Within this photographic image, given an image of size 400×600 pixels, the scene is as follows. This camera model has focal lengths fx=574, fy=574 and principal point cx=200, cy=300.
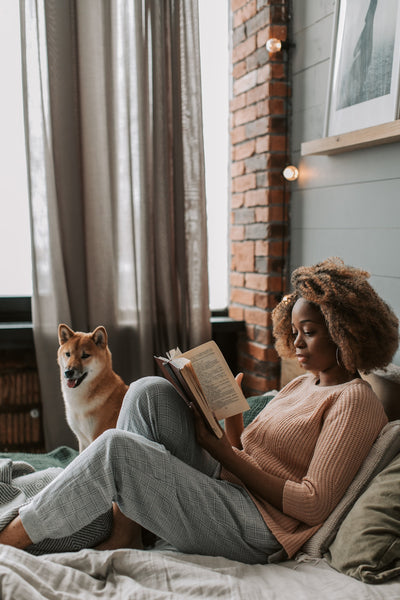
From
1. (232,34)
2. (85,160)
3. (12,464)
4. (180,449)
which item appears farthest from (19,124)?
(180,449)

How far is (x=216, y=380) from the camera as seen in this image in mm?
1500

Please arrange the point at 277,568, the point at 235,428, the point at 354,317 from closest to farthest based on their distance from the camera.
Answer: the point at 277,568 < the point at 354,317 < the point at 235,428

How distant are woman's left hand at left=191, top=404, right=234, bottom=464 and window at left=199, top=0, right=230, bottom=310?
1605mm

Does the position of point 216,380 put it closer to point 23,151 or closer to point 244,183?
point 244,183

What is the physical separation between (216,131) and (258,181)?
474mm

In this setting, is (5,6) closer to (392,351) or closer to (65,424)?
(65,424)

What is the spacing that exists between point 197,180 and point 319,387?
1.43m

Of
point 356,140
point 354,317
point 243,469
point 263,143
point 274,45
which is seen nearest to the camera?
point 243,469

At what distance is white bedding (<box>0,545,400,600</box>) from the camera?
3.68 feet

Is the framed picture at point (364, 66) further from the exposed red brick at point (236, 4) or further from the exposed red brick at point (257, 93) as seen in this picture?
the exposed red brick at point (236, 4)

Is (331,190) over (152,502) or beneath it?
over

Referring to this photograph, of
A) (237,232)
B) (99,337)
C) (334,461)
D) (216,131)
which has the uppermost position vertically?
(216,131)

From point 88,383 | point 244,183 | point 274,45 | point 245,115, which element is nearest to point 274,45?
point 274,45

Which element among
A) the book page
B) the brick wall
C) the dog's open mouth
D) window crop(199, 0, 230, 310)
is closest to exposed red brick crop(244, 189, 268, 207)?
the brick wall
